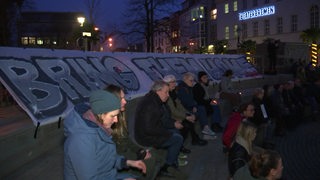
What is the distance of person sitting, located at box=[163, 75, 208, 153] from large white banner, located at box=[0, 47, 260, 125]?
1639 mm

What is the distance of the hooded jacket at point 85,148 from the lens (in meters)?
3.12

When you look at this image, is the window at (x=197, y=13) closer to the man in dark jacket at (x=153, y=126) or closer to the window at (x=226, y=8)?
the window at (x=226, y=8)

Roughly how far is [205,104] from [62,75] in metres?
3.71

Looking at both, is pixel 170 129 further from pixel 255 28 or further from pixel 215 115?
pixel 255 28

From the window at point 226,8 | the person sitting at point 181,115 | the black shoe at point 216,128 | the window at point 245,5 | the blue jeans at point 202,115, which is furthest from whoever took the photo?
the window at point 226,8

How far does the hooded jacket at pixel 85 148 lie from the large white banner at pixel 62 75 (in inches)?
136

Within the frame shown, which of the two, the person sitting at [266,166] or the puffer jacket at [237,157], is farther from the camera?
the puffer jacket at [237,157]

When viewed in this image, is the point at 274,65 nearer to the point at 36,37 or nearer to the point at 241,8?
the point at 241,8

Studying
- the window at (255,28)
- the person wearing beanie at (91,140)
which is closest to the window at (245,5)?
the window at (255,28)

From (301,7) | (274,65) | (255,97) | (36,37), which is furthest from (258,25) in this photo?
(255,97)

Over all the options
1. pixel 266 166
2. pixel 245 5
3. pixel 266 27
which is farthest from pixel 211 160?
pixel 245 5

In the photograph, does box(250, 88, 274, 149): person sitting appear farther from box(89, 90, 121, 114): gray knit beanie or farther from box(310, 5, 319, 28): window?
box(310, 5, 319, 28): window

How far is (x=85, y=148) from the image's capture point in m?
3.12

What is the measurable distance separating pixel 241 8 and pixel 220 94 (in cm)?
5297
